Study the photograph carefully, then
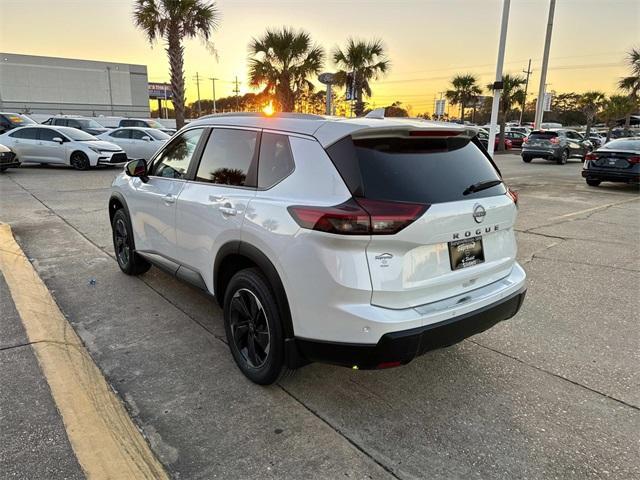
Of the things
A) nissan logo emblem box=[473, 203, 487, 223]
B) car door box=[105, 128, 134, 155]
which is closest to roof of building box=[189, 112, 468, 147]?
nissan logo emblem box=[473, 203, 487, 223]

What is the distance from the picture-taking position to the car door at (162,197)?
3.81 meters

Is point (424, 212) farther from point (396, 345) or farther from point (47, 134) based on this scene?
point (47, 134)

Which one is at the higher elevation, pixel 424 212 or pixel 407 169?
pixel 407 169

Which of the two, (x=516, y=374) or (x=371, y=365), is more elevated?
(x=371, y=365)

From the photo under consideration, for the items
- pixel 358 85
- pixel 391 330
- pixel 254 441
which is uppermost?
pixel 358 85

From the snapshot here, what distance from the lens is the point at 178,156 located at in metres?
4.00

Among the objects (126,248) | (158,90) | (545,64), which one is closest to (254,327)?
(126,248)

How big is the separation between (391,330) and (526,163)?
23.1 meters

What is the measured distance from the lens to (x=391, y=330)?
2.37 m

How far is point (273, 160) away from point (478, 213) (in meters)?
1.30

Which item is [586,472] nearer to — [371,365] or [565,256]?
[371,365]

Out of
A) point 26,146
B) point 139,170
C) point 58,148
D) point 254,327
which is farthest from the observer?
point 26,146

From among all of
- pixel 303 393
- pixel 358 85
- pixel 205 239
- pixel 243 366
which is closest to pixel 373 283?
pixel 303 393

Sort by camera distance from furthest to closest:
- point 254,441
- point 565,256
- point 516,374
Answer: point 565,256
point 516,374
point 254,441
